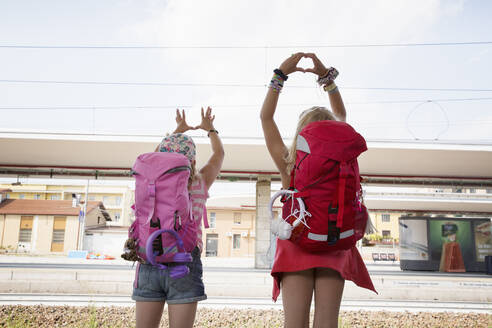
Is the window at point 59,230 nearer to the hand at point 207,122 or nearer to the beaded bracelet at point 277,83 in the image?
the hand at point 207,122

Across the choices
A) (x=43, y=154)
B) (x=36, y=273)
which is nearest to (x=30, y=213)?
(x=43, y=154)

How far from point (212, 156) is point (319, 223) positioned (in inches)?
43.0

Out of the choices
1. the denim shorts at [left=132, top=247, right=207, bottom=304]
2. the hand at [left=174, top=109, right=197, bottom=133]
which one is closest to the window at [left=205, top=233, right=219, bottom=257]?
the hand at [left=174, top=109, right=197, bottom=133]

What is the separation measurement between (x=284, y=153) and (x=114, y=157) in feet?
45.1

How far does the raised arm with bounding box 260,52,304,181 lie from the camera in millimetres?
1932

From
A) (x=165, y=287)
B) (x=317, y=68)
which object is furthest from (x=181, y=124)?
(x=165, y=287)

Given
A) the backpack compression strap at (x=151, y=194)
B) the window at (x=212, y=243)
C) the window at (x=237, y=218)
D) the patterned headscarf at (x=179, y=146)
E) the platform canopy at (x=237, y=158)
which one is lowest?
the window at (x=212, y=243)

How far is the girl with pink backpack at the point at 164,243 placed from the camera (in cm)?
186

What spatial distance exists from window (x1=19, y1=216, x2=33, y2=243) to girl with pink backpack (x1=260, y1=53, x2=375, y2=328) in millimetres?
43204

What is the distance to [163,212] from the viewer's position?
190 centimetres

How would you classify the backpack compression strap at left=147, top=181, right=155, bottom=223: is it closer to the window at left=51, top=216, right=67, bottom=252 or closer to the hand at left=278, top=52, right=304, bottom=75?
the hand at left=278, top=52, right=304, bottom=75

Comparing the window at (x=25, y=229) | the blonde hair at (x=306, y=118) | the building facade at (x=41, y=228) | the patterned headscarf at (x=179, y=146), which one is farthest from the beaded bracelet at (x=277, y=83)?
the window at (x=25, y=229)

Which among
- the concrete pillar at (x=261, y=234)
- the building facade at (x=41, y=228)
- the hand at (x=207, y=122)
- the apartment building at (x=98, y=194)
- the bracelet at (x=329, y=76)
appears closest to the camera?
the bracelet at (x=329, y=76)

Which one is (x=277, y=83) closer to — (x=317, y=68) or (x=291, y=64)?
(x=291, y=64)
